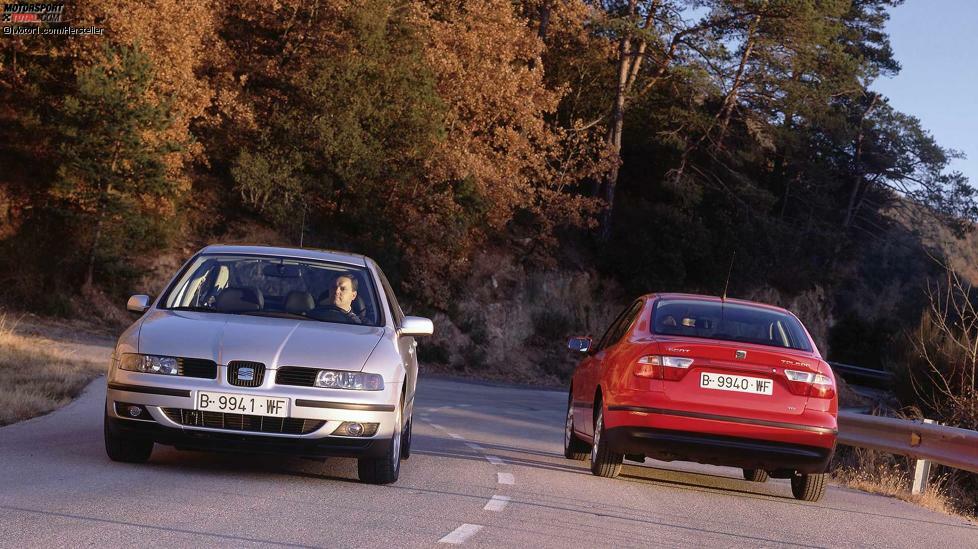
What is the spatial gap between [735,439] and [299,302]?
366cm

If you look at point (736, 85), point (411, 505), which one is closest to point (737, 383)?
point (411, 505)

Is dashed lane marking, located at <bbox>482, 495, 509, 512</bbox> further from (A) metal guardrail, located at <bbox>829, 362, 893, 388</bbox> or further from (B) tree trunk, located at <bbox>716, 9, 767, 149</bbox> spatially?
(A) metal guardrail, located at <bbox>829, 362, 893, 388</bbox>

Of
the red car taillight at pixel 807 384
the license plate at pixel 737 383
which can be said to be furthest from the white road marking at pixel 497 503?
the red car taillight at pixel 807 384

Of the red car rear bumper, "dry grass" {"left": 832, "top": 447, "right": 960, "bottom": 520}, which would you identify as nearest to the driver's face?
the red car rear bumper

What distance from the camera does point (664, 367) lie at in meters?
10.6

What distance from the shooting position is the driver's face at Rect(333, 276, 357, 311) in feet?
34.7

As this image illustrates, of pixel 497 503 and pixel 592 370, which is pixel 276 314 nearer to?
pixel 497 503

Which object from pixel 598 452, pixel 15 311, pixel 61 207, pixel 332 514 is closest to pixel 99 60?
pixel 61 207

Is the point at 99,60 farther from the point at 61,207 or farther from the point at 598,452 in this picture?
the point at 598,452

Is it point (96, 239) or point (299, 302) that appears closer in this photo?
point (299, 302)

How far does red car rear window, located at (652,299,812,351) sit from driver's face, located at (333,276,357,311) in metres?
2.61

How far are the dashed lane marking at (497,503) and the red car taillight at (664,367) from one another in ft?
5.74

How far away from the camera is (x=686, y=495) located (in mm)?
10992

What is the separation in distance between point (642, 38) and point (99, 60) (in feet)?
58.9
